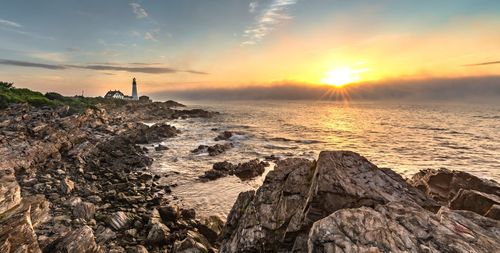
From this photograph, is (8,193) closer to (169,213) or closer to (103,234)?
(103,234)

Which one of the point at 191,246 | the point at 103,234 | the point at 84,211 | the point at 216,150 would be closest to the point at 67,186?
the point at 84,211

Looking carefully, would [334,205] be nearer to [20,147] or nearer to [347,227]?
[347,227]

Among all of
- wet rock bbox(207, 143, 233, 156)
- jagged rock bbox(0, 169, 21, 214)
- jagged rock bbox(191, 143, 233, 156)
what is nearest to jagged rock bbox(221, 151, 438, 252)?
jagged rock bbox(0, 169, 21, 214)

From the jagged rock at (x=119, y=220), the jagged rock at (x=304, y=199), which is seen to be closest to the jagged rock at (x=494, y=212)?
the jagged rock at (x=304, y=199)

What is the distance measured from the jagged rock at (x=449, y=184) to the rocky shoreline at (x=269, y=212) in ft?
0.23

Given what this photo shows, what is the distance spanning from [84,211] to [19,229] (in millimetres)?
4732

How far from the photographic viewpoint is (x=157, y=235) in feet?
42.4

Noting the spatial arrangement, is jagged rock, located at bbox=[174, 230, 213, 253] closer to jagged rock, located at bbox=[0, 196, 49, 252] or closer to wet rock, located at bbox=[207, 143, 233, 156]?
jagged rock, located at bbox=[0, 196, 49, 252]

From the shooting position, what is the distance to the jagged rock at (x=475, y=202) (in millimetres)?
10516

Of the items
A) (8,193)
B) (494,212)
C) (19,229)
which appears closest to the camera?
(494,212)

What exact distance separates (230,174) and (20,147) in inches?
740

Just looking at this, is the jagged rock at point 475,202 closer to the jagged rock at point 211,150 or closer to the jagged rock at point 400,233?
the jagged rock at point 400,233

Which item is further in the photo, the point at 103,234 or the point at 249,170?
the point at 249,170

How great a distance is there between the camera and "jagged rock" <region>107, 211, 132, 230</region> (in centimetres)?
1384
